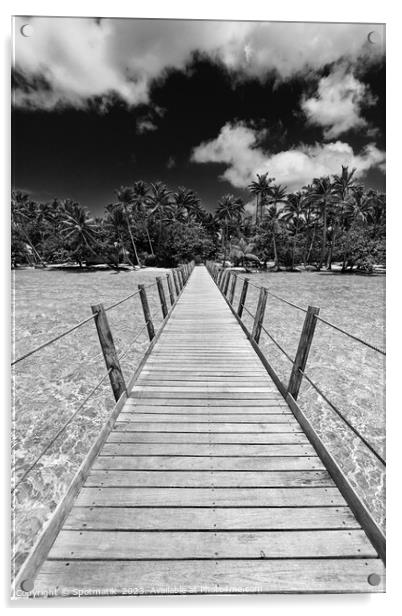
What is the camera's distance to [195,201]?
60062mm

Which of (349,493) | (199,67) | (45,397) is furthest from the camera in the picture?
(45,397)

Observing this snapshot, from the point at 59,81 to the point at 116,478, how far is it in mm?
3845

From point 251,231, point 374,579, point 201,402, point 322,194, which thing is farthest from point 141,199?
point 374,579

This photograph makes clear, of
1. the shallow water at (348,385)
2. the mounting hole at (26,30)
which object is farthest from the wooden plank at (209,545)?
the mounting hole at (26,30)

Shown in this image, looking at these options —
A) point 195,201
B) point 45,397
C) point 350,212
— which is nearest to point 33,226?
point 195,201

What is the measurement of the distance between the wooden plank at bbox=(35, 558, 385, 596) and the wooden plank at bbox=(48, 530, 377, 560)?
0.04 metres

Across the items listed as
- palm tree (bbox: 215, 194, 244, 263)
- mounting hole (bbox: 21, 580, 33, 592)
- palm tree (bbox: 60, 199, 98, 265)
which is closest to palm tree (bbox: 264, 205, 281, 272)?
palm tree (bbox: 215, 194, 244, 263)

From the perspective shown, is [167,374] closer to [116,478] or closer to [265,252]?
[116,478]

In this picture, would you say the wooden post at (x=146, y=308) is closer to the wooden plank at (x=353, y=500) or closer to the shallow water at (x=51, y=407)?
the shallow water at (x=51, y=407)

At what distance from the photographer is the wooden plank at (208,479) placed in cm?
205

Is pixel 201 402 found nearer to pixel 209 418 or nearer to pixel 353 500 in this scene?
pixel 209 418

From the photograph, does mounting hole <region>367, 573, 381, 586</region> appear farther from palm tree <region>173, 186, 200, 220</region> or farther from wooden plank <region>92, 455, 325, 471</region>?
palm tree <region>173, 186, 200, 220</region>

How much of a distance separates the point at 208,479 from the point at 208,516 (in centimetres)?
28

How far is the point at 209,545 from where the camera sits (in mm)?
1669
